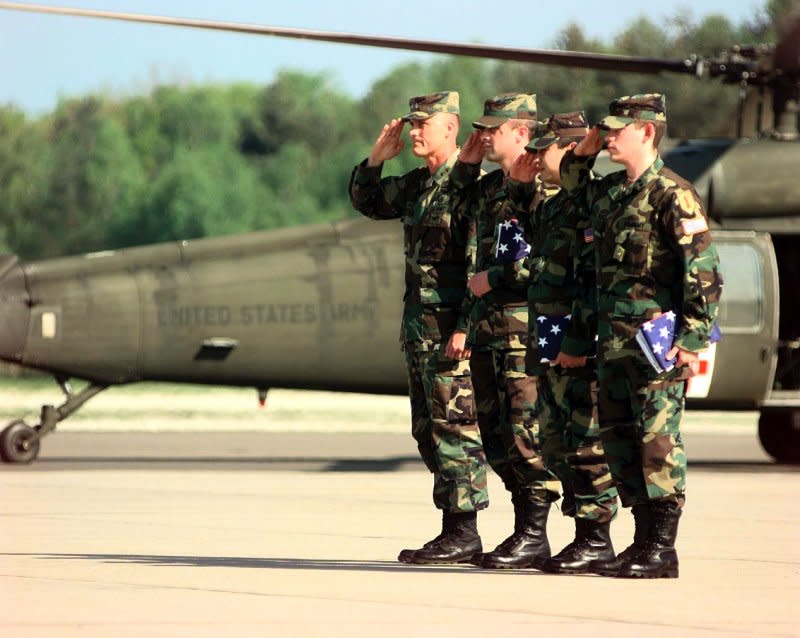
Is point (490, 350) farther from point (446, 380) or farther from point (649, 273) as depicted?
point (649, 273)

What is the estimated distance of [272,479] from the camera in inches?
514

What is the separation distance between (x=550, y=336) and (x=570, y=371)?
0.17m

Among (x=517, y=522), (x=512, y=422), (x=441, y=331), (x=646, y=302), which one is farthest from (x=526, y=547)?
(x=646, y=302)

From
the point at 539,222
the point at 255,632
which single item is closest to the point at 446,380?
the point at 539,222

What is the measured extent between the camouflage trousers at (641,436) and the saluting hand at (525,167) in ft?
3.21

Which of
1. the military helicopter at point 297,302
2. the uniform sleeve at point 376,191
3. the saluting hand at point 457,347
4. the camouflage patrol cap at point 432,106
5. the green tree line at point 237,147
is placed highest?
the camouflage patrol cap at point 432,106

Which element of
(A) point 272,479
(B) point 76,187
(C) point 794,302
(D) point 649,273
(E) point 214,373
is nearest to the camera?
(D) point 649,273

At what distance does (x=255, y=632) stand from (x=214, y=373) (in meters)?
8.66

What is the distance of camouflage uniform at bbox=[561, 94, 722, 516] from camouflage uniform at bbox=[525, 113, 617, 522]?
0.15 meters

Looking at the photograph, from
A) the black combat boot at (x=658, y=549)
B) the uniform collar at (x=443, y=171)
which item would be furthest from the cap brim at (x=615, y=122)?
the black combat boot at (x=658, y=549)

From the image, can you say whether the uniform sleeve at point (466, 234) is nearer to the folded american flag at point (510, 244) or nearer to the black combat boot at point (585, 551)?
the folded american flag at point (510, 244)

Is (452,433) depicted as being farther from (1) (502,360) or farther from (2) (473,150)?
(2) (473,150)

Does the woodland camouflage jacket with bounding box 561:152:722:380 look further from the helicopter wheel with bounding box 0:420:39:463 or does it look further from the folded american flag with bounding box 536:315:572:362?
the helicopter wheel with bounding box 0:420:39:463

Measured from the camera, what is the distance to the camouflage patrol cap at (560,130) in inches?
304
